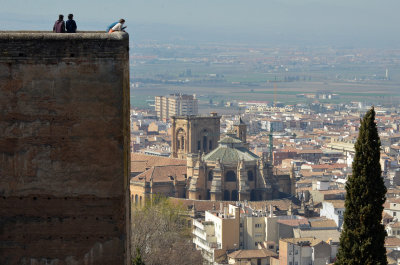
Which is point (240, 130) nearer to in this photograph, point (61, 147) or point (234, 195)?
point (234, 195)

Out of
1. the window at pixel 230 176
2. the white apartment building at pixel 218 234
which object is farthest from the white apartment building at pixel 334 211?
the white apartment building at pixel 218 234

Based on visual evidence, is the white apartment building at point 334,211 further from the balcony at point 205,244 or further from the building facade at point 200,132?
the building facade at point 200,132

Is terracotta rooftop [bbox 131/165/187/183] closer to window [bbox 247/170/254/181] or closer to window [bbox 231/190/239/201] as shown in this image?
window [bbox 231/190/239/201]

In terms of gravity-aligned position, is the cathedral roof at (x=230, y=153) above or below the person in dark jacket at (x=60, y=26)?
below

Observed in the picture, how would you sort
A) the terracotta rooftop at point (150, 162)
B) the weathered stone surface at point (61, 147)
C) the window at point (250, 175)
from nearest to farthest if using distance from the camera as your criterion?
the weathered stone surface at point (61, 147) < the window at point (250, 175) < the terracotta rooftop at point (150, 162)

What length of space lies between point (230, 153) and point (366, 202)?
173 feet

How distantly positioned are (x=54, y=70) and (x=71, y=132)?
2.64ft

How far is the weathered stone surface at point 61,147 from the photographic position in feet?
41.1

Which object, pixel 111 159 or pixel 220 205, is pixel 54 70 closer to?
pixel 111 159

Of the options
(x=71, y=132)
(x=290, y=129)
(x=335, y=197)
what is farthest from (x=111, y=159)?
(x=290, y=129)

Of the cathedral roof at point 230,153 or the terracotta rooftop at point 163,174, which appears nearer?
the cathedral roof at point 230,153

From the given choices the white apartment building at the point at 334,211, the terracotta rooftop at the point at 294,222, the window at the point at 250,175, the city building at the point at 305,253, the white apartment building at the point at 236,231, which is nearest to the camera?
the city building at the point at 305,253

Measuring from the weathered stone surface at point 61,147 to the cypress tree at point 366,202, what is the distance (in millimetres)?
7398

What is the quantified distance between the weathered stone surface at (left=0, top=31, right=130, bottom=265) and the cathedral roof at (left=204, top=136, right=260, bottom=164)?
57.9 metres
